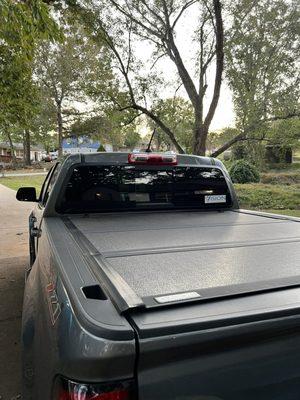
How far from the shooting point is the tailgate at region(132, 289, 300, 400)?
107cm

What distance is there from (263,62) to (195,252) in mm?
11870

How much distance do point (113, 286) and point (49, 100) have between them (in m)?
35.3

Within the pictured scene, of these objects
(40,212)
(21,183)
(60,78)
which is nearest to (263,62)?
(40,212)

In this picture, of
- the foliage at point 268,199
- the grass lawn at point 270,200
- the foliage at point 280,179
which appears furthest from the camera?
the foliage at point 280,179

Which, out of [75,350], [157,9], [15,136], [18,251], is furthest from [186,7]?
[15,136]

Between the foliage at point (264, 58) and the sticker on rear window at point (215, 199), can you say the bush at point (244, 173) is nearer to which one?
the foliage at point (264, 58)

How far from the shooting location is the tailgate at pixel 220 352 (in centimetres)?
107

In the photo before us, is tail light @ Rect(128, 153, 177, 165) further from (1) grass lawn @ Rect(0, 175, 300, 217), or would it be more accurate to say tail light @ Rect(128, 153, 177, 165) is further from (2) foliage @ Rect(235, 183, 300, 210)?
(2) foliage @ Rect(235, 183, 300, 210)

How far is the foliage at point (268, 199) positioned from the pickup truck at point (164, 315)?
1064 cm

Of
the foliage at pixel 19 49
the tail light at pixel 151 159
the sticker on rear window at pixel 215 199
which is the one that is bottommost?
the sticker on rear window at pixel 215 199

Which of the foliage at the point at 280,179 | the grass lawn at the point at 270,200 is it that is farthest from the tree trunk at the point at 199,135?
the foliage at the point at 280,179

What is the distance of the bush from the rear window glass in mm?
15153

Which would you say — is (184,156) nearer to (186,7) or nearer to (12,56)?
(12,56)

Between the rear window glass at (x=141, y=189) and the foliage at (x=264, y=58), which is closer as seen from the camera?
the rear window glass at (x=141, y=189)
